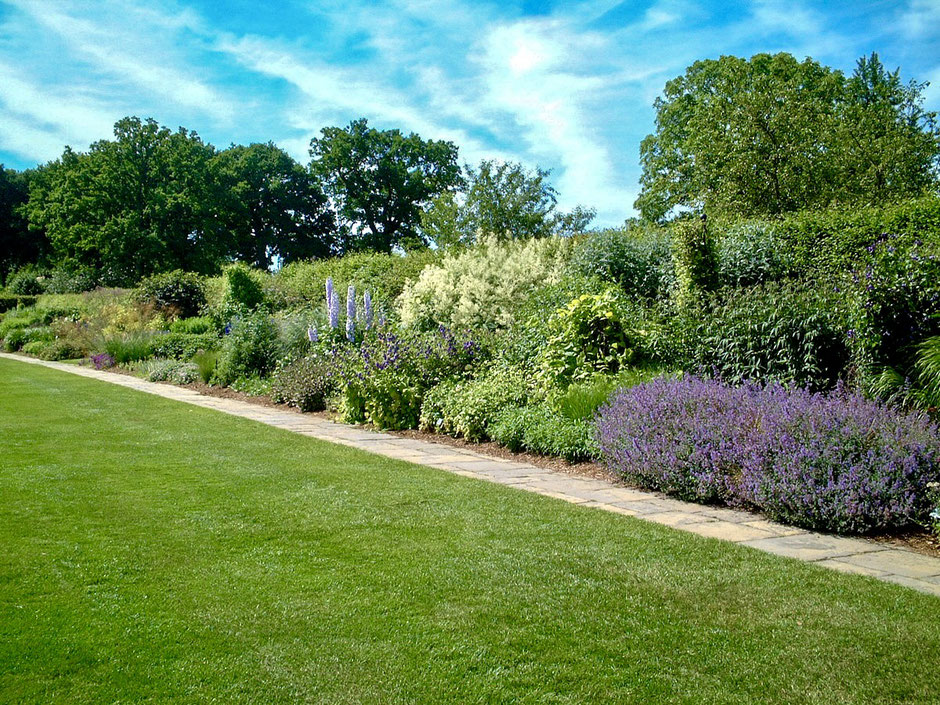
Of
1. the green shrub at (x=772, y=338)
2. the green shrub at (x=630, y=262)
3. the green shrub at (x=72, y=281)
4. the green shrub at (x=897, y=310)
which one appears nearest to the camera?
the green shrub at (x=897, y=310)

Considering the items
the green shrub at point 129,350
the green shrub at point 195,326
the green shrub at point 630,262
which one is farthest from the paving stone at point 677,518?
the green shrub at point 195,326

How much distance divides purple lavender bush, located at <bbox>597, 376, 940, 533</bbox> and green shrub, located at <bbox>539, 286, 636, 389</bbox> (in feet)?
6.41

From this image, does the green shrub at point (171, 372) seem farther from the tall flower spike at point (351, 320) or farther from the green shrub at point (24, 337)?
the green shrub at point (24, 337)

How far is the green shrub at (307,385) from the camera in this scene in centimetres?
1052

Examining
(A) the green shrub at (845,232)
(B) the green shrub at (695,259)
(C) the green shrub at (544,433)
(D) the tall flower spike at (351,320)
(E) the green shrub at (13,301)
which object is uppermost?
(A) the green shrub at (845,232)

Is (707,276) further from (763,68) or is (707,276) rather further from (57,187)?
(57,187)

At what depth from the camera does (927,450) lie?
457cm

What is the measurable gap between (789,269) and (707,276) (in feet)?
3.19

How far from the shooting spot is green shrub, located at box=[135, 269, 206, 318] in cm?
2156

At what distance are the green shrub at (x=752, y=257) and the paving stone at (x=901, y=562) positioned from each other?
5179 mm

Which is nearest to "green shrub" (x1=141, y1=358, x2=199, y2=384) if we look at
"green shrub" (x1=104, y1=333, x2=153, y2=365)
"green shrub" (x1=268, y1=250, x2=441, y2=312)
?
"green shrub" (x1=104, y1=333, x2=153, y2=365)

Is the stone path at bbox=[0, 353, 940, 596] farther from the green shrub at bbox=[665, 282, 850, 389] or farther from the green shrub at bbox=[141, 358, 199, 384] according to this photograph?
the green shrub at bbox=[141, 358, 199, 384]

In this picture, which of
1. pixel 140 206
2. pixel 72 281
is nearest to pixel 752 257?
pixel 72 281

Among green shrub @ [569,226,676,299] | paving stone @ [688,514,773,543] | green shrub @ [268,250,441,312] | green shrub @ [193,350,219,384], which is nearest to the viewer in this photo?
paving stone @ [688,514,773,543]
